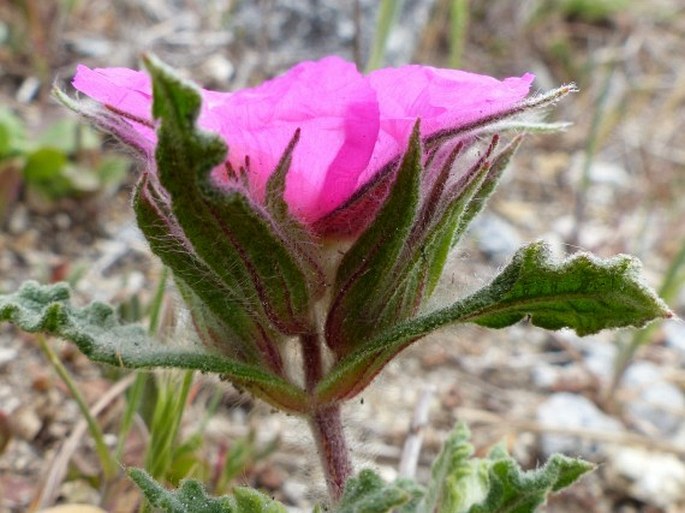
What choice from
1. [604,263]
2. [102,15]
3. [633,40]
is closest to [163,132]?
[604,263]

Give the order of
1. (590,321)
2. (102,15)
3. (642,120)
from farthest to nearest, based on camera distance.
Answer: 1. (642,120)
2. (102,15)
3. (590,321)

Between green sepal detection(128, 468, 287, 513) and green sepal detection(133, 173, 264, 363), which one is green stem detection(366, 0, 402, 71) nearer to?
green sepal detection(133, 173, 264, 363)

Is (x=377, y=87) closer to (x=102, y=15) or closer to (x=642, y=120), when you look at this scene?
(x=102, y=15)

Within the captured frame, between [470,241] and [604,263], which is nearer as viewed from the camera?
[604,263]

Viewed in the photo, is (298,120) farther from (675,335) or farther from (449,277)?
(675,335)

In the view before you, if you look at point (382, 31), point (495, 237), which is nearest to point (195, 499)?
point (382, 31)

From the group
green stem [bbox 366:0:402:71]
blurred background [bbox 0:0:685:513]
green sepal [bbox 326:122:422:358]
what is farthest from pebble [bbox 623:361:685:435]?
green sepal [bbox 326:122:422:358]
